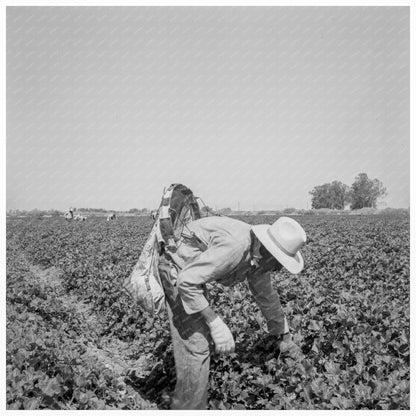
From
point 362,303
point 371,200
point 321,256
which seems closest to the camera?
point 362,303

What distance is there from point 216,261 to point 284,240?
42 cm

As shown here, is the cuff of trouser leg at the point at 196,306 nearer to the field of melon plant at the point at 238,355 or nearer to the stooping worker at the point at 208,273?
the stooping worker at the point at 208,273

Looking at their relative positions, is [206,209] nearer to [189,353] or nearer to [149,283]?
[149,283]

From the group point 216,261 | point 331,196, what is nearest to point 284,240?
point 216,261

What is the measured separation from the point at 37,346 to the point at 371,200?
208ft

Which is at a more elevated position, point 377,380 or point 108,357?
point 377,380

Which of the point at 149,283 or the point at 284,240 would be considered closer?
the point at 284,240

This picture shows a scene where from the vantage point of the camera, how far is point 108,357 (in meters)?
4.45

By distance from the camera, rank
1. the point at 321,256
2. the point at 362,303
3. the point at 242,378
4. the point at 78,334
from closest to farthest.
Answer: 1. the point at 242,378
2. the point at 362,303
3. the point at 78,334
4. the point at 321,256

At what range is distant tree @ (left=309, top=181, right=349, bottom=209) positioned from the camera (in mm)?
62125

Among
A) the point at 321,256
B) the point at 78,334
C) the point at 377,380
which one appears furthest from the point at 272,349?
the point at 321,256

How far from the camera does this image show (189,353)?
2.57 meters
